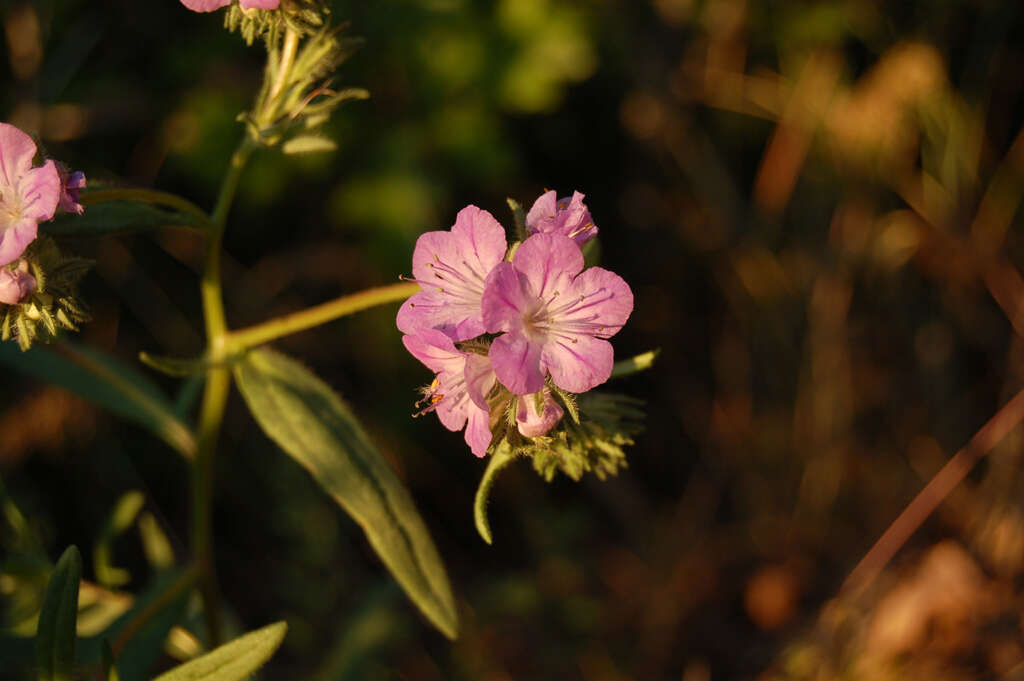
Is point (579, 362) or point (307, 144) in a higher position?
point (307, 144)

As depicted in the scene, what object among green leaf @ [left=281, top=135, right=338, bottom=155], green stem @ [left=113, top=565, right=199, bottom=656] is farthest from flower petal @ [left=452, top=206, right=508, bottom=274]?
green stem @ [left=113, top=565, right=199, bottom=656]

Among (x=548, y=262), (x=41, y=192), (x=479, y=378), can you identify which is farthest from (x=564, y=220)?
(x=41, y=192)

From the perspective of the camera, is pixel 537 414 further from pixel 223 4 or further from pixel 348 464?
pixel 223 4

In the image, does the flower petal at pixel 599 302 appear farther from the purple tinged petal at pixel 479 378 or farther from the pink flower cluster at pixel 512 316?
the purple tinged petal at pixel 479 378

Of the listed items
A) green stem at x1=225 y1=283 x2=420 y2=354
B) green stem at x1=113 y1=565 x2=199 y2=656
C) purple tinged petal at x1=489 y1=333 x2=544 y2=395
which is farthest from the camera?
green stem at x1=113 y1=565 x2=199 y2=656

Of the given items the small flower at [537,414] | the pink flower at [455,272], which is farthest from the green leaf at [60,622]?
the small flower at [537,414]

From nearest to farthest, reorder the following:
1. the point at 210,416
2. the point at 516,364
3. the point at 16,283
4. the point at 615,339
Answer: the point at 516,364, the point at 16,283, the point at 210,416, the point at 615,339

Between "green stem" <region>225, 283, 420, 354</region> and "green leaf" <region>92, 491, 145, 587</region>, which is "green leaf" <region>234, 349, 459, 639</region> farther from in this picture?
"green leaf" <region>92, 491, 145, 587</region>
